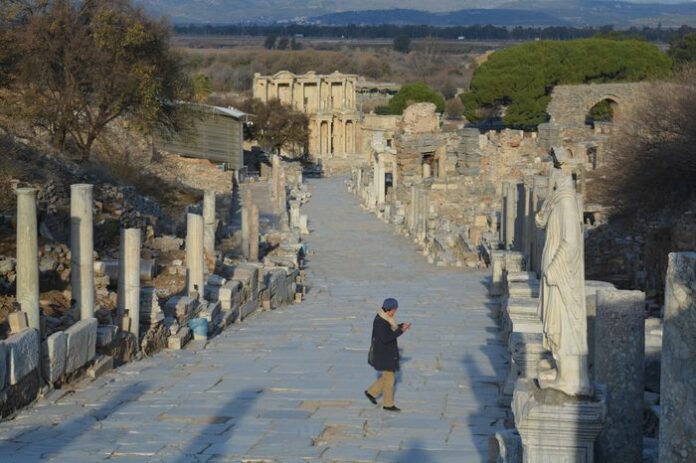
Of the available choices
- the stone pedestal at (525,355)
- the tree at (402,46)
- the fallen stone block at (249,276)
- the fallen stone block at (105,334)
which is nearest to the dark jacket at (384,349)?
the stone pedestal at (525,355)

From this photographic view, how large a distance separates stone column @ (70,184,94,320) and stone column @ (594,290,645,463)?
18.6 feet

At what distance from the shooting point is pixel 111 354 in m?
12.3

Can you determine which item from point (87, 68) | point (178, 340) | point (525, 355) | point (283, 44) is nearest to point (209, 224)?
point (178, 340)

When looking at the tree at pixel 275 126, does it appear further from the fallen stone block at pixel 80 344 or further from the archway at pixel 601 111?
the fallen stone block at pixel 80 344

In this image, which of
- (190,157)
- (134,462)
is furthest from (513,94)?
(134,462)

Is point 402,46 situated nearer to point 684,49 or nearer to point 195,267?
point 684,49

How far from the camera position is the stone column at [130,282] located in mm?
12883

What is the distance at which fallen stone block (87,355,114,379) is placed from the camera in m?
11.6

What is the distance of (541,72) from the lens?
64.2 metres

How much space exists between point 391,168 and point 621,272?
23.0 m

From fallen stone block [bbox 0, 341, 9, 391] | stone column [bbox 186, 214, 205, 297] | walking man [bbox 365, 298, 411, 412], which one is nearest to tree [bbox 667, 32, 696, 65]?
stone column [bbox 186, 214, 205, 297]

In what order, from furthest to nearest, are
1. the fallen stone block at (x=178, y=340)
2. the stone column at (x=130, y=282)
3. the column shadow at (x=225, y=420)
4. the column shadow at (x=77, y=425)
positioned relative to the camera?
the fallen stone block at (x=178, y=340), the stone column at (x=130, y=282), the column shadow at (x=77, y=425), the column shadow at (x=225, y=420)

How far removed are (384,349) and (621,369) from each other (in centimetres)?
284

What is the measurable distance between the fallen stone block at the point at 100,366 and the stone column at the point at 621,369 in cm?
533
